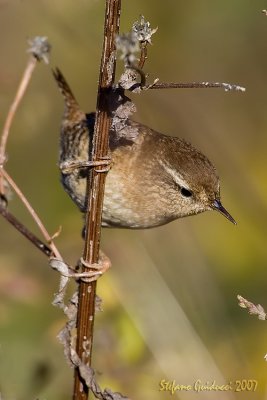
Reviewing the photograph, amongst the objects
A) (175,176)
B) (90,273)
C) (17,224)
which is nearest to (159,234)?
(175,176)

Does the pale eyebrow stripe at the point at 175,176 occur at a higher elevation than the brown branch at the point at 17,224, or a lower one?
higher

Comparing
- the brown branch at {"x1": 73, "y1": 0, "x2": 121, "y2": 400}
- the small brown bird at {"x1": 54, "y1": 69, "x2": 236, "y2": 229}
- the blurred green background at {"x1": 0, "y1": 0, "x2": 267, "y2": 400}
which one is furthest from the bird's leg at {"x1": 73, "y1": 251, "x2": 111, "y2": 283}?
the blurred green background at {"x1": 0, "y1": 0, "x2": 267, "y2": 400}

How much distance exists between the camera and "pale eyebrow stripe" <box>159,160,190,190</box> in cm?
263

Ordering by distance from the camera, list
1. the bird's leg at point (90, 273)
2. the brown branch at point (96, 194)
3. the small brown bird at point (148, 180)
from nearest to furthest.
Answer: the brown branch at point (96, 194), the bird's leg at point (90, 273), the small brown bird at point (148, 180)

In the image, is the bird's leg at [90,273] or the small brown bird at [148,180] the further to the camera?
the small brown bird at [148,180]

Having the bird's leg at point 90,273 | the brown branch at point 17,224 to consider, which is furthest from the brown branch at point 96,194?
the brown branch at point 17,224

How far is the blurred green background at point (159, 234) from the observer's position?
2.84 m

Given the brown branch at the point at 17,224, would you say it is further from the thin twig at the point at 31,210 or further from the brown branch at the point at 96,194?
the brown branch at the point at 96,194

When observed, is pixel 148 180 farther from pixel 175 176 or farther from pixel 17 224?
pixel 17 224

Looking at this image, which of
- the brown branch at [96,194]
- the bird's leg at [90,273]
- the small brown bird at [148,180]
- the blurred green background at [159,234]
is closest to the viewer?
the brown branch at [96,194]

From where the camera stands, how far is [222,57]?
4.55 metres

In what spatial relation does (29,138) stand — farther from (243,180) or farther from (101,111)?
(101,111)

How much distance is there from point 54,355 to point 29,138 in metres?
1.52

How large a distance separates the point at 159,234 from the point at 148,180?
2.60 feet
